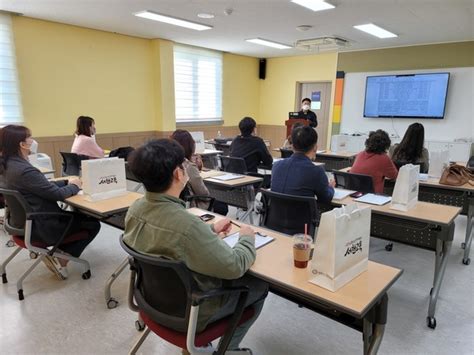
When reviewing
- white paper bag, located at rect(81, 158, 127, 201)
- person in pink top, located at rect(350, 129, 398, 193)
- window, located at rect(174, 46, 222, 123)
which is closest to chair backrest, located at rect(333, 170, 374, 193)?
person in pink top, located at rect(350, 129, 398, 193)

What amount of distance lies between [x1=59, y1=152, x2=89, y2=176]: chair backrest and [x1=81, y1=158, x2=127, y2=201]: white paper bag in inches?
66.2

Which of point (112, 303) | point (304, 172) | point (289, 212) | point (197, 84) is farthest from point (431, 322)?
point (197, 84)

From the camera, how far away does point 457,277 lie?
9.27ft

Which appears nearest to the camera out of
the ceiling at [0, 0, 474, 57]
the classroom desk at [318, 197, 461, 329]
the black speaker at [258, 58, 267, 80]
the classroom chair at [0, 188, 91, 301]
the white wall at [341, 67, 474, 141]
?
the classroom desk at [318, 197, 461, 329]

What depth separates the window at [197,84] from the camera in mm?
7379

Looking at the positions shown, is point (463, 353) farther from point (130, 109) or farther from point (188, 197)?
point (130, 109)

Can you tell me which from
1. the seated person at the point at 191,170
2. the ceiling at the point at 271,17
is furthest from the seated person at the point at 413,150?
the seated person at the point at 191,170

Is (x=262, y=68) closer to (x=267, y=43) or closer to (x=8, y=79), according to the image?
(x=267, y=43)

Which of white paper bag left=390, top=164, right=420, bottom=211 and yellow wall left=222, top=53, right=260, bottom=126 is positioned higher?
yellow wall left=222, top=53, right=260, bottom=126

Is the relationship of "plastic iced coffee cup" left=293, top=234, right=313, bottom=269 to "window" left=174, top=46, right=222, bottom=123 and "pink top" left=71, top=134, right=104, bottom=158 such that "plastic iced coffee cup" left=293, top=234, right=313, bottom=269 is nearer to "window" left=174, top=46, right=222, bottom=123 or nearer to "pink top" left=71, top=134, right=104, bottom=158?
"pink top" left=71, top=134, right=104, bottom=158

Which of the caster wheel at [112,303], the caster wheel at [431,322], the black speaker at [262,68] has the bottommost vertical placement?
the caster wheel at [112,303]

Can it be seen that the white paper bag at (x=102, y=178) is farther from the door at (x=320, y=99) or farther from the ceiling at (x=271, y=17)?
the door at (x=320, y=99)

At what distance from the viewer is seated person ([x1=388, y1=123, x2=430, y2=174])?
3.50m

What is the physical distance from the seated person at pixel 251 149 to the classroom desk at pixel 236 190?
31.6 inches
